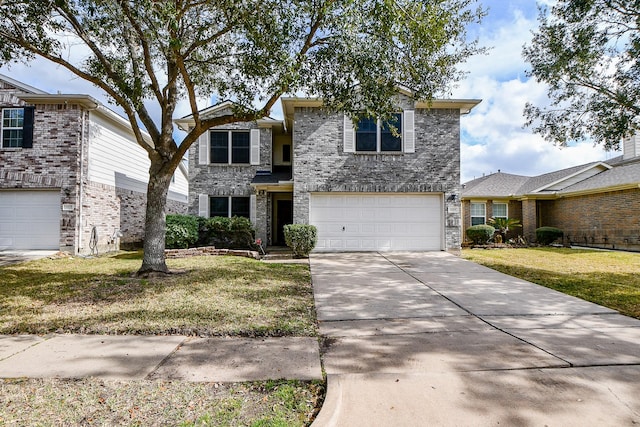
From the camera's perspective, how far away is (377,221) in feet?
41.0

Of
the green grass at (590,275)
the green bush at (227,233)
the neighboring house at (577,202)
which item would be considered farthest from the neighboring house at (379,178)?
the neighboring house at (577,202)

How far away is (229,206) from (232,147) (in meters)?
2.54

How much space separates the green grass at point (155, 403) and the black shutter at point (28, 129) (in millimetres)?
12365

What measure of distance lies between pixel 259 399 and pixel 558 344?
3.40 metres

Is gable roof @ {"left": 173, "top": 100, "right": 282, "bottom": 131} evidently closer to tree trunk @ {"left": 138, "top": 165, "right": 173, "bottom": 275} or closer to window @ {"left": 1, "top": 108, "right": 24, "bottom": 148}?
window @ {"left": 1, "top": 108, "right": 24, "bottom": 148}

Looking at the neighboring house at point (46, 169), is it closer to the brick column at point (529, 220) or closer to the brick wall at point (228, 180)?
the brick wall at point (228, 180)

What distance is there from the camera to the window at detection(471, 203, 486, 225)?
59.2ft

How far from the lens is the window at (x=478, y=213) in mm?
18031

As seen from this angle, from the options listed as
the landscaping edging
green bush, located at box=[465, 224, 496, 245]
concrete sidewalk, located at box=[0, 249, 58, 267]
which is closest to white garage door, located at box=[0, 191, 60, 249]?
concrete sidewalk, located at box=[0, 249, 58, 267]

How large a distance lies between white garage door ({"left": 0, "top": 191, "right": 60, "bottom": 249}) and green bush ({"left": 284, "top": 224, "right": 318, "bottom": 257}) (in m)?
8.24

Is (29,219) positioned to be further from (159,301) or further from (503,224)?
(503,224)

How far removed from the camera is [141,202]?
52.5ft

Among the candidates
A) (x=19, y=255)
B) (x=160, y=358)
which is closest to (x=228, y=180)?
(x=19, y=255)

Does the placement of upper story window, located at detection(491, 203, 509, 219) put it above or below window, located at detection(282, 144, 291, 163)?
below
